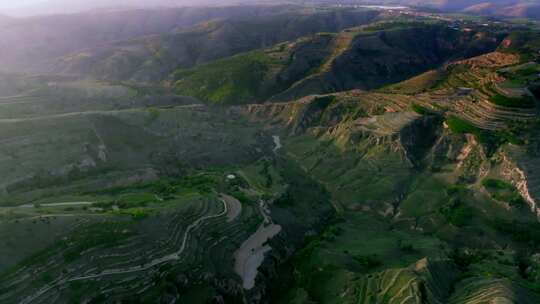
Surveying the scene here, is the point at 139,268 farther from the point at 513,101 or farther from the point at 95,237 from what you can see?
the point at 513,101

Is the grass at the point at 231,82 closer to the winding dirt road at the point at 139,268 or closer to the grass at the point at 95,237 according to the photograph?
the winding dirt road at the point at 139,268

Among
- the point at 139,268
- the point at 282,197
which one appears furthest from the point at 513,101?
the point at 139,268

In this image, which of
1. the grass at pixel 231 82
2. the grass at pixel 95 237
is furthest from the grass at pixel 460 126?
the grass at pixel 231 82

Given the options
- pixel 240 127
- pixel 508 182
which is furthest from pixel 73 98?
pixel 508 182

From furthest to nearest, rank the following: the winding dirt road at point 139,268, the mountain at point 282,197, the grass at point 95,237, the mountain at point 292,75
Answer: the mountain at point 292,75
the grass at point 95,237
the mountain at point 282,197
the winding dirt road at point 139,268

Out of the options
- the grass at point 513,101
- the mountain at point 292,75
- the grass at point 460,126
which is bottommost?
the mountain at point 292,75

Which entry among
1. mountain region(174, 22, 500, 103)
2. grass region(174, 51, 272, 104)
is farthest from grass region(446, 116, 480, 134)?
grass region(174, 51, 272, 104)

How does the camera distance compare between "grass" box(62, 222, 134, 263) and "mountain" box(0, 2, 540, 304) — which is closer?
"mountain" box(0, 2, 540, 304)

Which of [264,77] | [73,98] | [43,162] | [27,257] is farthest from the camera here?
[264,77]

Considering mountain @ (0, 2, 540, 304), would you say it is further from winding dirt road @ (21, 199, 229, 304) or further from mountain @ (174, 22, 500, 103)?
mountain @ (174, 22, 500, 103)

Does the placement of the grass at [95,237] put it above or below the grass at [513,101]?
above

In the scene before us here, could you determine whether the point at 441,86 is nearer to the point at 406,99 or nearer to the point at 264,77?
the point at 406,99
